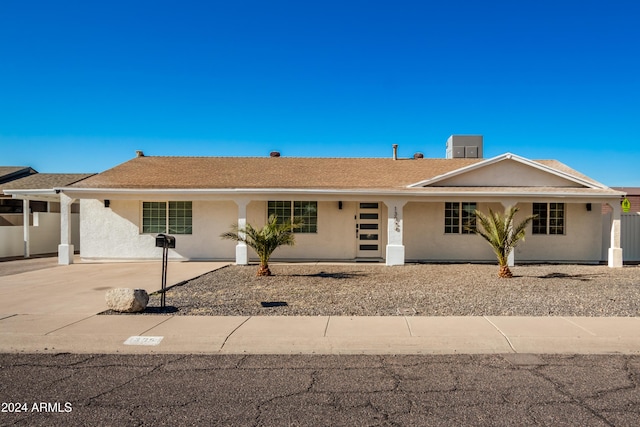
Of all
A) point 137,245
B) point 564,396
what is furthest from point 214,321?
point 137,245

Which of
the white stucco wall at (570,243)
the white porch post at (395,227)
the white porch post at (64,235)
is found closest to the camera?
the white porch post at (395,227)

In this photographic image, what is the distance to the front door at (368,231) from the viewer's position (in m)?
16.6

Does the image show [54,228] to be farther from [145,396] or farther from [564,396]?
[564,396]

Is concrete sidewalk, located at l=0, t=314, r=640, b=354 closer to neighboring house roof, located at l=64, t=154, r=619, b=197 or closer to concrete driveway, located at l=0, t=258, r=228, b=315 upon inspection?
concrete driveway, located at l=0, t=258, r=228, b=315

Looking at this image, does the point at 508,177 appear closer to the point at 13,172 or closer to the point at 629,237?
the point at 629,237

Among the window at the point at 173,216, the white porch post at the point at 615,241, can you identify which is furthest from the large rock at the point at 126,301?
the white porch post at the point at 615,241

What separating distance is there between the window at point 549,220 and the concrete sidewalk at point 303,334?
966cm

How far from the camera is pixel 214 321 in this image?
6.96 m

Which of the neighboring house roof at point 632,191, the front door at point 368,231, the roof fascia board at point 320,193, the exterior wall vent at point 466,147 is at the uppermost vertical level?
the exterior wall vent at point 466,147

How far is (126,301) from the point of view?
7.50 metres

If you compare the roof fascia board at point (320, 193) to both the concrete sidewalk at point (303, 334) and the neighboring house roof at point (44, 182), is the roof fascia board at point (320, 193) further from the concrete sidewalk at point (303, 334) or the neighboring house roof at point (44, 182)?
the concrete sidewalk at point (303, 334)

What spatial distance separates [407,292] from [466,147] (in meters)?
14.7

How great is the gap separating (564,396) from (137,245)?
1545 centimetres

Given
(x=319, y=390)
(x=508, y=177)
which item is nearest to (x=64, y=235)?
(x=319, y=390)
